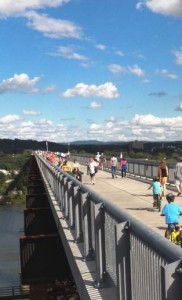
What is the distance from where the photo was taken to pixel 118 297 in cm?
538

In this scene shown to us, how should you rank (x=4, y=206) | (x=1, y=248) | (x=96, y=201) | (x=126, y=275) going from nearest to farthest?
1. (x=126, y=275)
2. (x=96, y=201)
3. (x=1, y=248)
4. (x=4, y=206)

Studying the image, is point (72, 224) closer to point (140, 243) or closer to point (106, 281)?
point (106, 281)

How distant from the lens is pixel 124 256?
16.6ft

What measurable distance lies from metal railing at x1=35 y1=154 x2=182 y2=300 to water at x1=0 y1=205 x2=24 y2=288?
40.2 metres

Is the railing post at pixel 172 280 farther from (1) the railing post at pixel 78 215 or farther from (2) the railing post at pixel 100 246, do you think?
(1) the railing post at pixel 78 215

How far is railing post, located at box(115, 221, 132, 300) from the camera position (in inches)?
195

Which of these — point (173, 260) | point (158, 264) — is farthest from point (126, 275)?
point (173, 260)

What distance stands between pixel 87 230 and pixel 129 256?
3215 millimetres

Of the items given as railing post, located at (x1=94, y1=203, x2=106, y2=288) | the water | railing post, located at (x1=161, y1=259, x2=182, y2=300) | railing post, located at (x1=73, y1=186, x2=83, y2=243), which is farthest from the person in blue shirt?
the water

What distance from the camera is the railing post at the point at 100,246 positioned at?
6344mm

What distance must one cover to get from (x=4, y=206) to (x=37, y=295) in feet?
366

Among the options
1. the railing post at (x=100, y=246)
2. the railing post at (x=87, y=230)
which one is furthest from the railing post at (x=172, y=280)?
the railing post at (x=87, y=230)

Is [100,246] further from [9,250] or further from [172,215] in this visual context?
[9,250]

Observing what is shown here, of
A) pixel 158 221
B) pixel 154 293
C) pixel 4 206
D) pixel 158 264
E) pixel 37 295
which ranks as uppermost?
pixel 158 264
